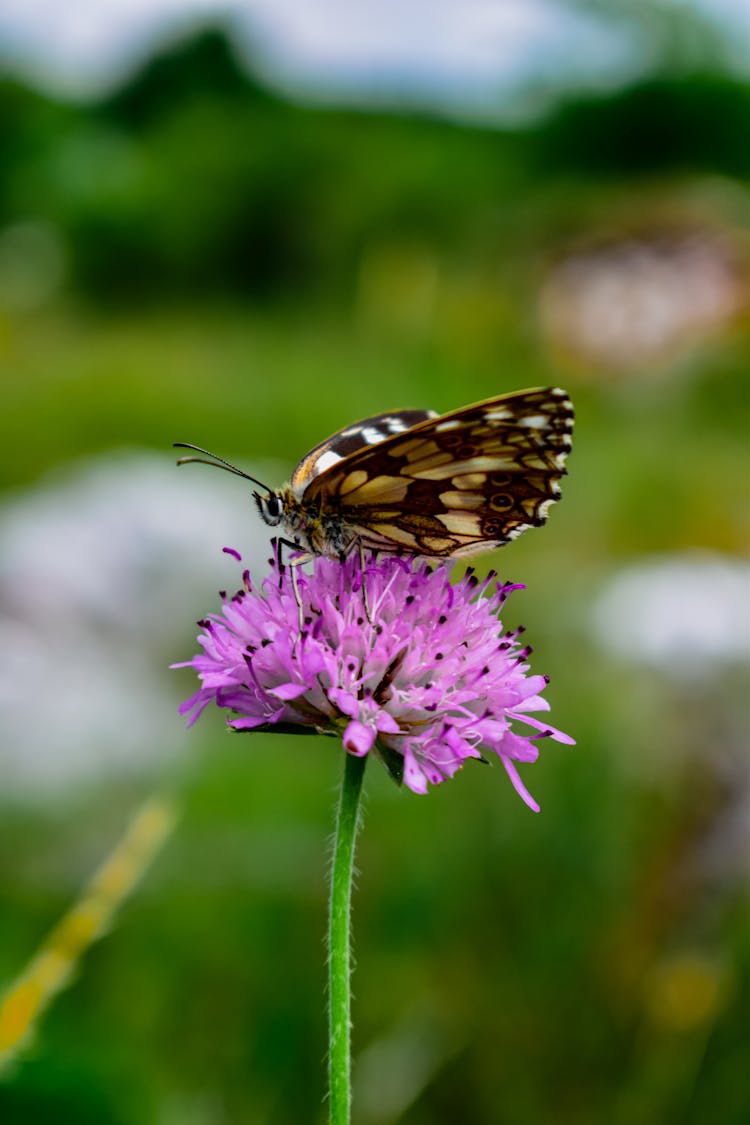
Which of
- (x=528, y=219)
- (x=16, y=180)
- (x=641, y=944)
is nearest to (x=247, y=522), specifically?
(x=641, y=944)

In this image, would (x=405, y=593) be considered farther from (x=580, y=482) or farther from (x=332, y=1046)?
(x=580, y=482)

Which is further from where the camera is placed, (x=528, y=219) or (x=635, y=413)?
(x=528, y=219)

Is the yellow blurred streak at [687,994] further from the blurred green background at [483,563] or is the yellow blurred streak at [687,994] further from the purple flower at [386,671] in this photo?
the purple flower at [386,671]

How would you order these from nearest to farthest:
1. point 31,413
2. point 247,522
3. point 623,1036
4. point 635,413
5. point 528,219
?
point 623,1036 < point 247,522 < point 31,413 < point 635,413 < point 528,219

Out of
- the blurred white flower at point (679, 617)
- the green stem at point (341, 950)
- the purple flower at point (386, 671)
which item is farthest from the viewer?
the blurred white flower at point (679, 617)

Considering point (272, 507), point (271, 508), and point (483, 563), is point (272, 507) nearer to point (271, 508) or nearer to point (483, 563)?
point (271, 508)

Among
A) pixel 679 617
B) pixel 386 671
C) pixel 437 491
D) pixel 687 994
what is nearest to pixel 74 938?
pixel 386 671

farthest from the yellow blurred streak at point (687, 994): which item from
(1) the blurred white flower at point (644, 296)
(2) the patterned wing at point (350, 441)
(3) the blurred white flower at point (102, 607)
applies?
(1) the blurred white flower at point (644, 296)
